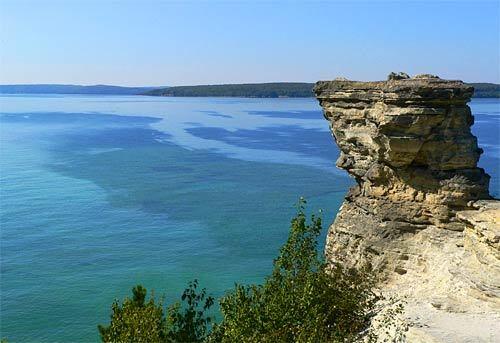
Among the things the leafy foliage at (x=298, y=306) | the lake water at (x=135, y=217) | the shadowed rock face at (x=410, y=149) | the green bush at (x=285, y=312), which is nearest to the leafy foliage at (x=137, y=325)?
the green bush at (x=285, y=312)

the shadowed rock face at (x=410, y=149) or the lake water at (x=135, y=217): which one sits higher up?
the shadowed rock face at (x=410, y=149)

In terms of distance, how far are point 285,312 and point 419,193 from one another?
955 cm

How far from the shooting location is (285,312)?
14898 mm

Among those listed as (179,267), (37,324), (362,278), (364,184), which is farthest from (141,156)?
(362,278)

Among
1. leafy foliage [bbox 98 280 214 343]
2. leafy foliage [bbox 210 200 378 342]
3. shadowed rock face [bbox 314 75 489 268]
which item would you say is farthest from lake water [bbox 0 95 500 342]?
leafy foliage [bbox 210 200 378 342]

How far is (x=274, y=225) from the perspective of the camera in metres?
43.8

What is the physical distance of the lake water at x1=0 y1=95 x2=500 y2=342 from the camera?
105ft

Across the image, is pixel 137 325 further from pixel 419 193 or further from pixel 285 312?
pixel 419 193

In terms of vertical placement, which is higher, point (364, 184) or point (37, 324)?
point (364, 184)

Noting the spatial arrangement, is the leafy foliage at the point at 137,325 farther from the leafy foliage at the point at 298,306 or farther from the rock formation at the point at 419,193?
the rock formation at the point at 419,193

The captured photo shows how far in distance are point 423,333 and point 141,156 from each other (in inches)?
2677

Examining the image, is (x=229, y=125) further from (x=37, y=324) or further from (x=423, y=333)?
(x=423, y=333)

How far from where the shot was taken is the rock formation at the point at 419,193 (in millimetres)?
19188

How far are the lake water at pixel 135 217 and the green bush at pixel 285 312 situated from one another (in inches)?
509
